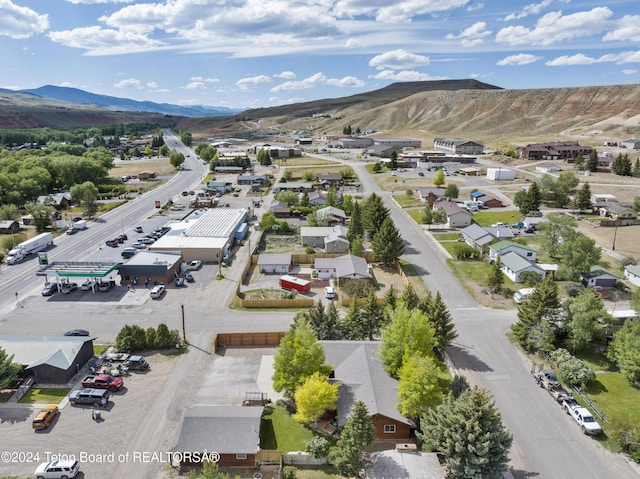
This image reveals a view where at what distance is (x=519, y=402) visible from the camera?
101 feet

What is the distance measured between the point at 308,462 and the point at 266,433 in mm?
3559

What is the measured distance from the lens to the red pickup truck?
104 feet

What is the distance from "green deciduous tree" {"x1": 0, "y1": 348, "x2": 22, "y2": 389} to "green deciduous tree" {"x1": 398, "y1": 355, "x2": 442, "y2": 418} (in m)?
26.7

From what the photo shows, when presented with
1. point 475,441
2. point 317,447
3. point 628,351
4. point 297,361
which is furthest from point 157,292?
point 628,351

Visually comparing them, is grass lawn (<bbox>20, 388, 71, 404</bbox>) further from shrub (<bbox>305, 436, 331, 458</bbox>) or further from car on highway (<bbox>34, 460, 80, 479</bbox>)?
shrub (<bbox>305, 436, 331, 458</bbox>)

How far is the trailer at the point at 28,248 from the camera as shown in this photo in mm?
59094

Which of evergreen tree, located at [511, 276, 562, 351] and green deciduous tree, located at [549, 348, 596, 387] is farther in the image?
evergreen tree, located at [511, 276, 562, 351]

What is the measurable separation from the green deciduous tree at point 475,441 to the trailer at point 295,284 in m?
26.9

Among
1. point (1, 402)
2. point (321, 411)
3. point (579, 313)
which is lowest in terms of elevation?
point (1, 402)

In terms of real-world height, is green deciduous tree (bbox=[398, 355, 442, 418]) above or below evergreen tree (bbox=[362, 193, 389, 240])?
below

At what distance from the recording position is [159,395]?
3156 centimetres

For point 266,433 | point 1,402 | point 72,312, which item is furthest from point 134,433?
point 72,312

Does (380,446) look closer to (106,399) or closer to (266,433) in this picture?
(266,433)

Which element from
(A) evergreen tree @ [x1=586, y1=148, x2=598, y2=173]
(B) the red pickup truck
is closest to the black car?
(B) the red pickup truck
